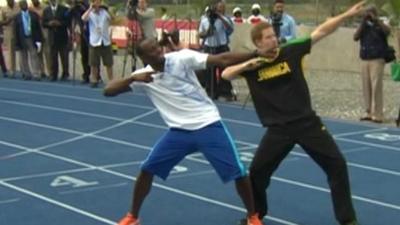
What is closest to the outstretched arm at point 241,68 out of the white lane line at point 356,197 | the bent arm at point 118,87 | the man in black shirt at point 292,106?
the man in black shirt at point 292,106

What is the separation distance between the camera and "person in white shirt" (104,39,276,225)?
7.20m

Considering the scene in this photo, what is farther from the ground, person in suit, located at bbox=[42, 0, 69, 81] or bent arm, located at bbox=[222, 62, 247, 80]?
bent arm, located at bbox=[222, 62, 247, 80]

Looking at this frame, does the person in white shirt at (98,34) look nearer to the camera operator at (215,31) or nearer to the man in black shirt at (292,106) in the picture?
the camera operator at (215,31)

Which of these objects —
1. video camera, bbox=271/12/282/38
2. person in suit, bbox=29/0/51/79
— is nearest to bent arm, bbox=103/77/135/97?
video camera, bbox=271/12/282/38

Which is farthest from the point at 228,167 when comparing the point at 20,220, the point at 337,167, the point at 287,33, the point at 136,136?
the point at 287,33

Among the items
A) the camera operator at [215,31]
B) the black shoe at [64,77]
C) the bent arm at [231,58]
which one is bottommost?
the black shoe at [64,77]

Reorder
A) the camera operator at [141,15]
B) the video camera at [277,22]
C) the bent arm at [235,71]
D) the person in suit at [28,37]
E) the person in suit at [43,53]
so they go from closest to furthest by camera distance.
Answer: the bent arm at [235,71] → the video camera at [277,22] → the camera operator at [141,15] → the person in suit at [28,37] → the person in suit at [43,53]

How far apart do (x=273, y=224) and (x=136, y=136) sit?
5.50m

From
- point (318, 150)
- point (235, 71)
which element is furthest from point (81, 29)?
point (318, 150)

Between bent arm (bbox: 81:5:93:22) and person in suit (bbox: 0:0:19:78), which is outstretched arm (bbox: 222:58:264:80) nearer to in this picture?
bent arm (bbox: 81:5:93:22)

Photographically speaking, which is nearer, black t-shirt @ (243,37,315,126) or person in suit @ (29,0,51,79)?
black t-shirt @ (243,37,315,126)

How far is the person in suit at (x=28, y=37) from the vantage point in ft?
70.6

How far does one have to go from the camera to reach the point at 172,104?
7293 mm

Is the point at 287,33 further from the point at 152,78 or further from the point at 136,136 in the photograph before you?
the point at 152,78
